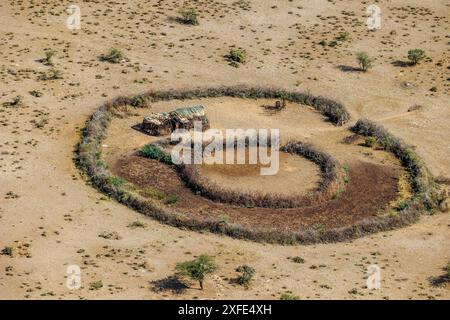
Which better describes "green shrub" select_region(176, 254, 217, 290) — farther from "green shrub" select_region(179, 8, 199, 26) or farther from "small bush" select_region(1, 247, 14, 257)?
"green shrub" select_region(179, 8, 199, 26)

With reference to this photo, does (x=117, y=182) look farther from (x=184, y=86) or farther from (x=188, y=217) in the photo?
(x=184, y=86)

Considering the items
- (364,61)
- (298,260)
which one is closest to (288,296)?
(298,260)

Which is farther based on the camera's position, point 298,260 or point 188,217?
point 188,217

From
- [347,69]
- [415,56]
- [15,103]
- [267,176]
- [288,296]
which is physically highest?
[415,56]

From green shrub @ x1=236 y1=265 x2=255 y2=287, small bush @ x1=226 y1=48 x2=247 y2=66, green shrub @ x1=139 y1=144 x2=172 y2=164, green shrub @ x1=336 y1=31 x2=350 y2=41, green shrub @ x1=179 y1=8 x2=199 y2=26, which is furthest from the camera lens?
green shrub @ x1=179 y1=8 x2=199 y2=26

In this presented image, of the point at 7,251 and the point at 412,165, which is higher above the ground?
the point at 412,165

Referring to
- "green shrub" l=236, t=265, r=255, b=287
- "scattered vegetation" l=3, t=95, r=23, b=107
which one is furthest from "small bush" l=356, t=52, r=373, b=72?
"green shrub" l=236, t=265, r=255, b=287

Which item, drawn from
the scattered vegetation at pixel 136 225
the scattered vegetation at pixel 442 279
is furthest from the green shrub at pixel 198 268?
the scattered vegetation at pixel 442 279

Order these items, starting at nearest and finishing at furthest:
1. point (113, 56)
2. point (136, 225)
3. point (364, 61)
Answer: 1. point (136, 225)
2. point (113, 56)
3. point (364, 61)

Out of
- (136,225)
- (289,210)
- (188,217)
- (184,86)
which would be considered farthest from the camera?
(184,86)
